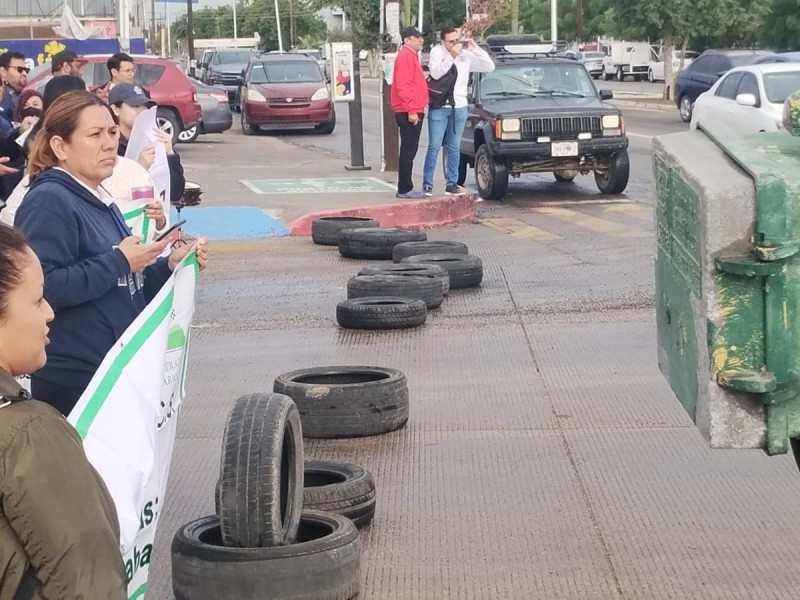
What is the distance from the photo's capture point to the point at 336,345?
914cm

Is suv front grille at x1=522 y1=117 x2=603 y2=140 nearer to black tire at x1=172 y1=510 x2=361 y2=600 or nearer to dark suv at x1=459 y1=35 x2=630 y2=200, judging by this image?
dark suv at x1=459 y1=35 x2=630 y2=200

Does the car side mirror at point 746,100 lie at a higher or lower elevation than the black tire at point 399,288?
higher

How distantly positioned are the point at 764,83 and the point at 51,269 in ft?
58.0

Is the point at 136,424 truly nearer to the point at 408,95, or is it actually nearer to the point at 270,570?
the point at 270,570

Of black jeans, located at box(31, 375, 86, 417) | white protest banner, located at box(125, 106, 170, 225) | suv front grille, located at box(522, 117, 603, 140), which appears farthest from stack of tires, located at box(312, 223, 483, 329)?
black jeans, located at box(31, 375, 86, 417)

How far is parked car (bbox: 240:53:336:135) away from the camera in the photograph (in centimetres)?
3253

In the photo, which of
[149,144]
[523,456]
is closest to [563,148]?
[149,144]

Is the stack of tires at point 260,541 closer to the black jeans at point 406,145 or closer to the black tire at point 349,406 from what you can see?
the black tire at point 349,406

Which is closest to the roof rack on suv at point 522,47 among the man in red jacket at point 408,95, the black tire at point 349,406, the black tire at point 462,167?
the black tire at point 462,167

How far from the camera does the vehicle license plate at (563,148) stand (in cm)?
1764

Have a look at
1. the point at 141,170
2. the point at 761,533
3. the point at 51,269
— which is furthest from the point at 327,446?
the point at 51,269

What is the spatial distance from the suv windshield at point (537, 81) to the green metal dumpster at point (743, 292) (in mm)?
14894

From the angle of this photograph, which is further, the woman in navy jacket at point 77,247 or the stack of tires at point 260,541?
the stack of tires at point 260,541

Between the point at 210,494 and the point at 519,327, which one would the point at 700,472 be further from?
the point at 519,327
